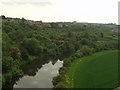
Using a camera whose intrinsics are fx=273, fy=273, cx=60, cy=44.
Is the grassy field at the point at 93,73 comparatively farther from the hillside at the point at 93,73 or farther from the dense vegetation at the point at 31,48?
the dense vegetation at the point at 31,48

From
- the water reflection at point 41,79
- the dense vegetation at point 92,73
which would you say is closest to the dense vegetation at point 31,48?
the water reflection at point 41,79

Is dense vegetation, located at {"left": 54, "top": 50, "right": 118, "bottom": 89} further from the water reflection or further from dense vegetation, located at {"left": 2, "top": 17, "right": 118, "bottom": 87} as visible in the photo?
the water reflection

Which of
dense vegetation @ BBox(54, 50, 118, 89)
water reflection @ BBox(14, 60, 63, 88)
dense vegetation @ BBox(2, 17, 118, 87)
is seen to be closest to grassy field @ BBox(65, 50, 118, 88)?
dense vegetation @ BBox(54, 50, 118, 89)

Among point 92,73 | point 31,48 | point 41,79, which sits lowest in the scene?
point 41,79

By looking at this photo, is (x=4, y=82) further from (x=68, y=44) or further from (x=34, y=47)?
(x=68, y=44)

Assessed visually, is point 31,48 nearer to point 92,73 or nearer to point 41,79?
point 41,79

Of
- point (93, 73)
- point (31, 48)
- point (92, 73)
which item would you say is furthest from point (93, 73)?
point (31, 48)
